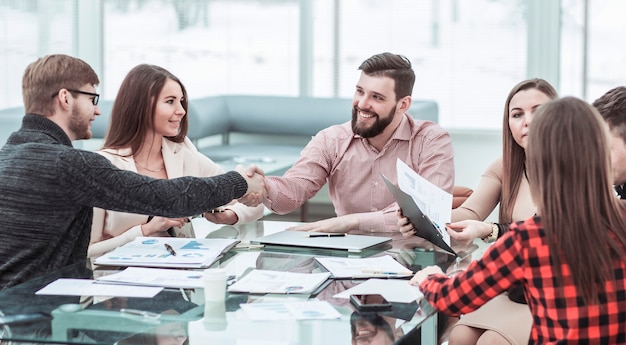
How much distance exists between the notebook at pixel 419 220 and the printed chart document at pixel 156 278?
0.68 m

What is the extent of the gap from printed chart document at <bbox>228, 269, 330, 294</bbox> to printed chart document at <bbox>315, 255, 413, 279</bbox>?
67mm

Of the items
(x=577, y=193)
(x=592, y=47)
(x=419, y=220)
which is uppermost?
(x=592, y=47)

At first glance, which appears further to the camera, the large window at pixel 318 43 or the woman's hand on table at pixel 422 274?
the large window at pixel 318 43

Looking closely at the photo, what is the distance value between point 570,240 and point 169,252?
1399 millimetres

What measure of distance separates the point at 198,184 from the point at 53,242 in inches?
18.5

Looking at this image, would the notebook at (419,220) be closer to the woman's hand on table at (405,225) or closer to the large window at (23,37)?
the woman's hand on table at (405,225)

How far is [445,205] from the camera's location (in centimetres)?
303

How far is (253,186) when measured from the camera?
11.7ft

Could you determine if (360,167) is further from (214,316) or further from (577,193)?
(577,193)

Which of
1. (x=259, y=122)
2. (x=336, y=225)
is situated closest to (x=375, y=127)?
(x=336, y=225)

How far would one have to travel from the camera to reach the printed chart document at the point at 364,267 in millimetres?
2750

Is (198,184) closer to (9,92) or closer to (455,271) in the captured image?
(455,271)

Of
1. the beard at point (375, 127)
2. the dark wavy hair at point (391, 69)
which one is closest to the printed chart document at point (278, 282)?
the beard at point (375, 127)

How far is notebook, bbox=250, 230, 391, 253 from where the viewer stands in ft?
10.3
